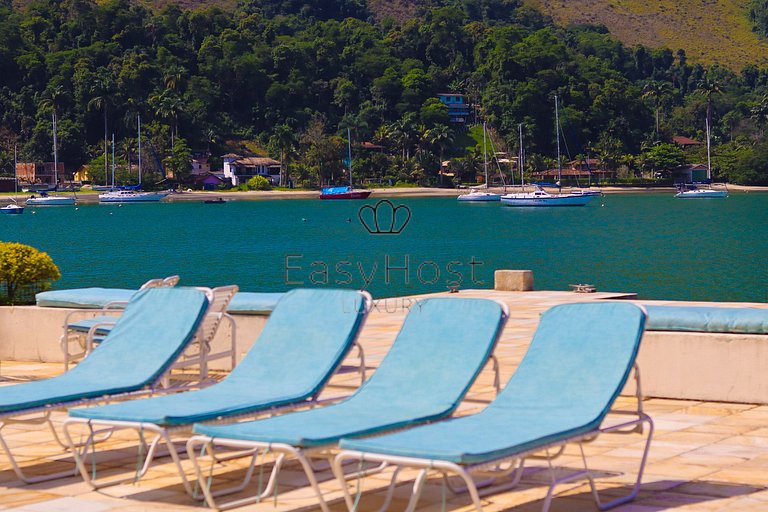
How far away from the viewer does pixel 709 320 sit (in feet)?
30.2

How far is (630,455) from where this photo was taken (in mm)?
7199

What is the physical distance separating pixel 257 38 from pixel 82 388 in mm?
185645

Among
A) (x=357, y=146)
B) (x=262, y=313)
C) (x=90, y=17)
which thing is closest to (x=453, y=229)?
(x=357, y=146)

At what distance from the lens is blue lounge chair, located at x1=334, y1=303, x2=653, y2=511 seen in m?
5.22

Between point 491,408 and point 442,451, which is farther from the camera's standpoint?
point 491,408

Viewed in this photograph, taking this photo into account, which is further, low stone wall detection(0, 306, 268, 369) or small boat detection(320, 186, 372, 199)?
small boat detection(320, 186, 372, 199)

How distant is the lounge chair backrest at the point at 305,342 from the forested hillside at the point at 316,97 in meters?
138

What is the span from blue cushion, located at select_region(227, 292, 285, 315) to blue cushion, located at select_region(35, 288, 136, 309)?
92cm


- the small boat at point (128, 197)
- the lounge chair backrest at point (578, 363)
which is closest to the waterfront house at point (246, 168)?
the small boat at point (128, 197)

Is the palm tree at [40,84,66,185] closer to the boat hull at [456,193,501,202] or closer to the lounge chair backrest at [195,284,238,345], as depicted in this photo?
the boat hull at [456,193,501,202]

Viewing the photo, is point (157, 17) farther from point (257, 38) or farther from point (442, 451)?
point (442, 451)

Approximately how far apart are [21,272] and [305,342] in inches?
291

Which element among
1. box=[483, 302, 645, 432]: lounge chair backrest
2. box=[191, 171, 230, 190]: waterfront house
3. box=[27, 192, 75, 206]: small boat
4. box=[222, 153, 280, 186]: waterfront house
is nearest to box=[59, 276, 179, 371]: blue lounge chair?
box=[483, 302, 645, 432]: lounge chair backrest

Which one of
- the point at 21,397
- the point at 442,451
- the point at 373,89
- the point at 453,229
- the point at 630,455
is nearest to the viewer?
the point at 442,451
